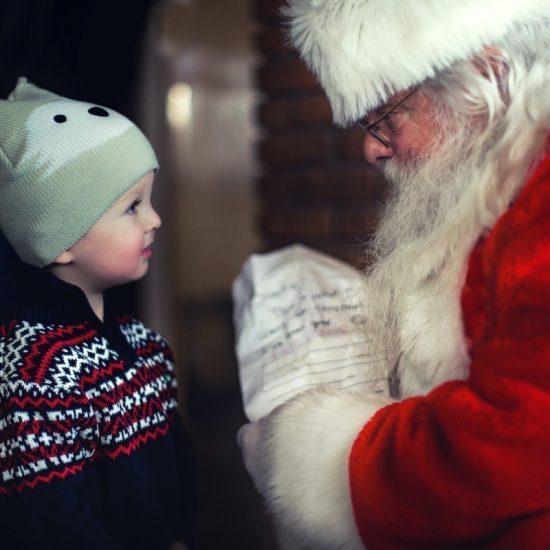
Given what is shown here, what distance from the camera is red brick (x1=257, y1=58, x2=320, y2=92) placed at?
8.77 ft

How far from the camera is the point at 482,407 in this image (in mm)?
1064

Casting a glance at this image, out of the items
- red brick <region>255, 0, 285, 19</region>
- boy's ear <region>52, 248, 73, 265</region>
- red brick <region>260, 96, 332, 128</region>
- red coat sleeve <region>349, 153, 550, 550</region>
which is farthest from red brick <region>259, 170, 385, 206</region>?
red coat sleeve <region>349, 153, 550, 550</region>

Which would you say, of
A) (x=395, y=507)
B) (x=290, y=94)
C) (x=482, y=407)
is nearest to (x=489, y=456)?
(x=482, y=407)

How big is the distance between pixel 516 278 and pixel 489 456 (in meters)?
0.25

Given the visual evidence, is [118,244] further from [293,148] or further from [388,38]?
[293,148]

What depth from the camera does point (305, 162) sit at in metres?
2.75

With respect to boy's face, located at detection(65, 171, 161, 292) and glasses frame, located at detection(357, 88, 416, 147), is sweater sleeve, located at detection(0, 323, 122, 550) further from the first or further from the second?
glasses frame, located at detection(357, 88, 416, 147)

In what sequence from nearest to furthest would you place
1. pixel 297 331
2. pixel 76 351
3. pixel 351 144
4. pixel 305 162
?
pixel 76 351
pixel 297 331
pixel 351 144
pixel 305 162

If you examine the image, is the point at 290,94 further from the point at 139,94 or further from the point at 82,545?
the point at 82,545

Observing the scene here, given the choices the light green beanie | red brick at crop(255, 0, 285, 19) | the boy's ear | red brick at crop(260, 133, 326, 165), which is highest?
red brick at crop(255, 0, 285, 19)

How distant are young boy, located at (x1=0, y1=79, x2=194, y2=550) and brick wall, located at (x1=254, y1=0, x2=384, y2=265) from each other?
1172 mm

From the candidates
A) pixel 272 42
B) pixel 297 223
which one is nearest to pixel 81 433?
pixel 297 223

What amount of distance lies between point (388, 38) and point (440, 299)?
0.46 metres

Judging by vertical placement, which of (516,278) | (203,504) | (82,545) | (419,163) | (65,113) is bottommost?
(203,504)
